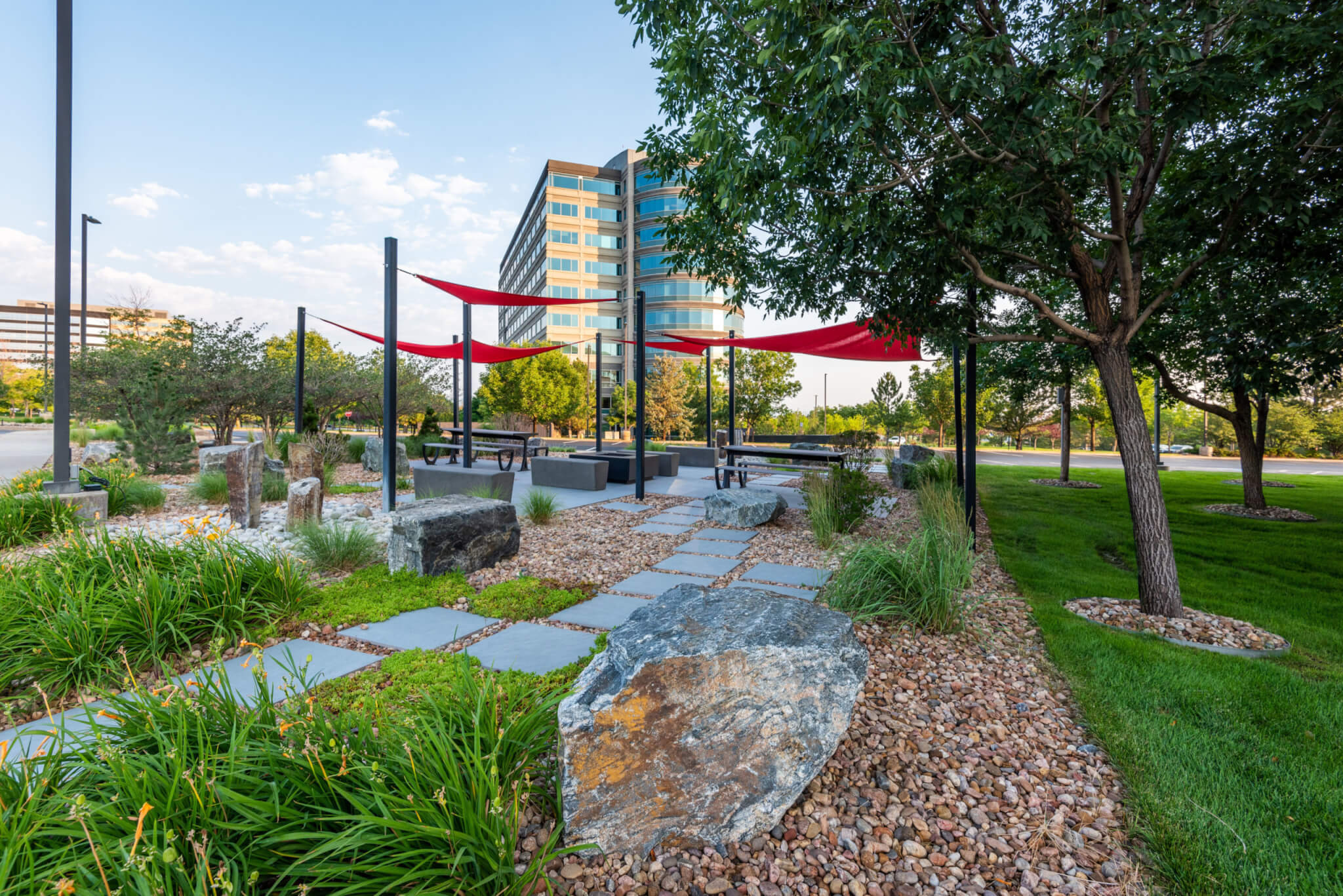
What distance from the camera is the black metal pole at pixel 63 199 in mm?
4492

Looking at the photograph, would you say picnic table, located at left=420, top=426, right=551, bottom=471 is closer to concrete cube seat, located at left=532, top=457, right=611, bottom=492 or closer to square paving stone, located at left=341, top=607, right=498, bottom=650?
concrete cube seat, located at left=532, top=457, right=611, bottom=492

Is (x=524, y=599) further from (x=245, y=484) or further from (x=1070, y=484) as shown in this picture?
(x=1070, y=484)

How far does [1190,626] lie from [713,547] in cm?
295

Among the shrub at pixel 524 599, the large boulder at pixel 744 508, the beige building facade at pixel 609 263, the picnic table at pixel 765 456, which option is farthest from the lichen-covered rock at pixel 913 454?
the beige building facade at pixel 609 263

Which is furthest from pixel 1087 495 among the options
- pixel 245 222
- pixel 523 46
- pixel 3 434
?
pixel 3 434

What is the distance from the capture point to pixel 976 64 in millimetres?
2336

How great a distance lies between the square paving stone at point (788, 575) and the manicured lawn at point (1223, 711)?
3.99 ft

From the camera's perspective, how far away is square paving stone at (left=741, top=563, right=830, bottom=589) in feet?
11.9

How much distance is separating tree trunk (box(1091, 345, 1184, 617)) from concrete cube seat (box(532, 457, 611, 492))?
5962mm

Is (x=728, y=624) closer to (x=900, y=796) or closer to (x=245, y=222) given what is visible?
(x=900, y=796)

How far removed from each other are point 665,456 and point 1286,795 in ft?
28.5

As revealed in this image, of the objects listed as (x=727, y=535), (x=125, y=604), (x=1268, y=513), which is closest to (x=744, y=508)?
(x=727, y=535)

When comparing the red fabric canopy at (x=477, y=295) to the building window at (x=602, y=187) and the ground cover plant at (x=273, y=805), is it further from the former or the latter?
the building window at (x=602, y=187)

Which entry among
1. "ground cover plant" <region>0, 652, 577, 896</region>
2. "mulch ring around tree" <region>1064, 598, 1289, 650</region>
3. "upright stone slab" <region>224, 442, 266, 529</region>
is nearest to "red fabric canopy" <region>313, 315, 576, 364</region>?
"upright stone slab" <region>224, 442, 266, 529</region>
